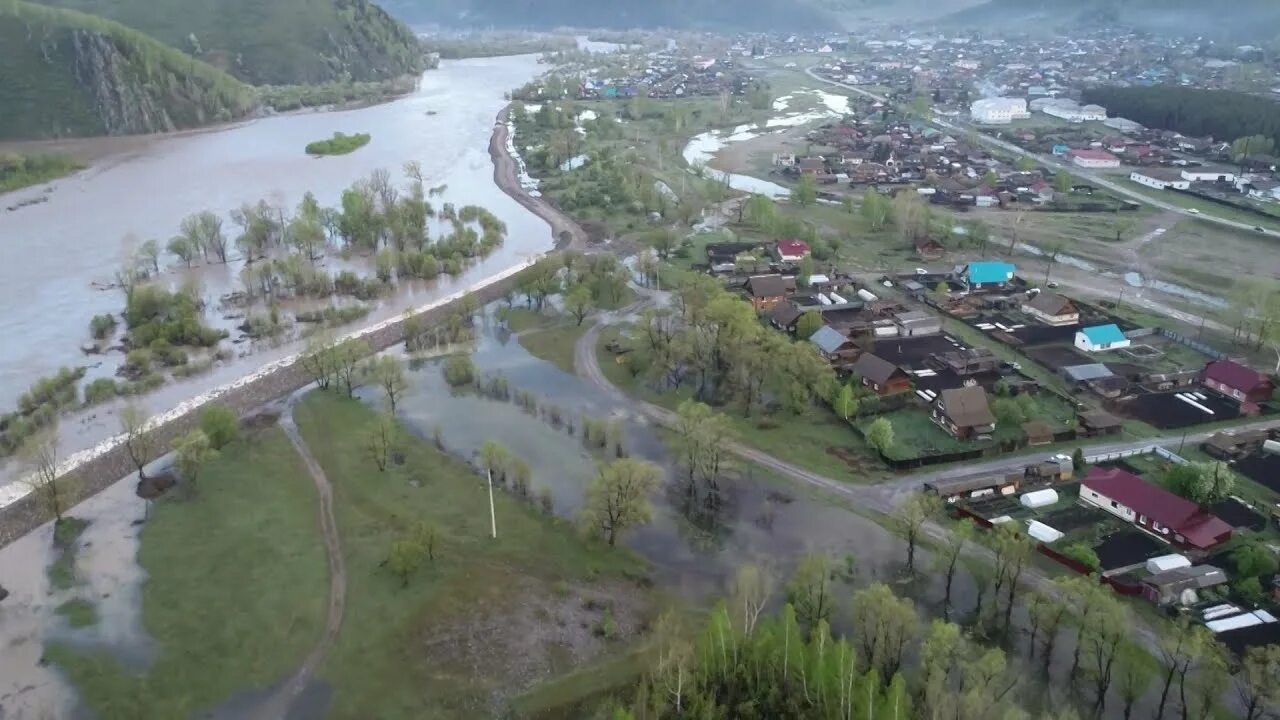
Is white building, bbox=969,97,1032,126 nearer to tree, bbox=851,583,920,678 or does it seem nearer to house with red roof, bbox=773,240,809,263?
house with red roof, bbox=773,240,809,263

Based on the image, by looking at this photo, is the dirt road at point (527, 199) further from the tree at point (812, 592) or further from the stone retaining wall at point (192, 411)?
the tree at point (812, 592)

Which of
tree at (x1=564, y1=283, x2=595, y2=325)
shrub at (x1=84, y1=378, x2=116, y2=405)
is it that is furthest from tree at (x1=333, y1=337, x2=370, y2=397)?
tree at (x1=564, y1=283, x2=595, y2=325)

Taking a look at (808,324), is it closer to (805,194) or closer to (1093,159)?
(805,194)

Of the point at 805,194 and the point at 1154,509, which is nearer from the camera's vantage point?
the point at 1154,509

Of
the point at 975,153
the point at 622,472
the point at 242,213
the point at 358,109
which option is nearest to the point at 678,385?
the point at 622,472

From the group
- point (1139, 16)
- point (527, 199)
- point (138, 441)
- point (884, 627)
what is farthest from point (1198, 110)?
point (1139, 16)

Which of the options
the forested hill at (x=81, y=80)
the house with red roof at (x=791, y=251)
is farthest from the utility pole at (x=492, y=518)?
the forested hill at (x=81, y=80)
